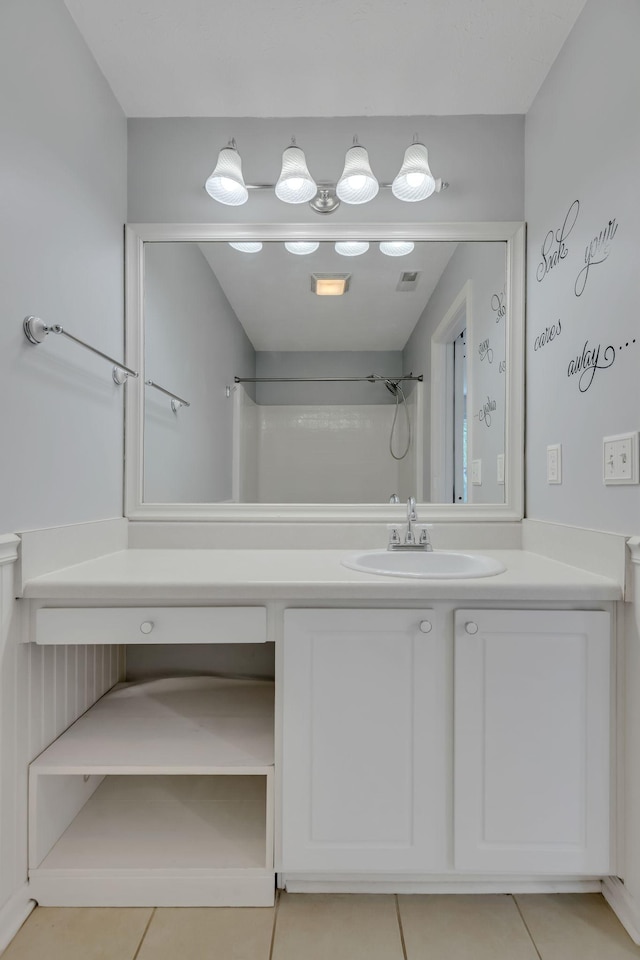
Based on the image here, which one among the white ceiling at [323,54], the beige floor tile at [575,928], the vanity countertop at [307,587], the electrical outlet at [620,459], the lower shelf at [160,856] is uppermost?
the white ceiling at [323,54]

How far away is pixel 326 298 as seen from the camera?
1836 millimetres

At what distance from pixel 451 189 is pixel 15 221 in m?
1.34

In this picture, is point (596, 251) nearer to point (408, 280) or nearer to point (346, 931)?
point (408, 280)

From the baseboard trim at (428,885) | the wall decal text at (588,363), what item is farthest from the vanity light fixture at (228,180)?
the baseboard trim at (428,885)

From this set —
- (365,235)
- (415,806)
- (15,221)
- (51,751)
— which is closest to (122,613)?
(51,751)

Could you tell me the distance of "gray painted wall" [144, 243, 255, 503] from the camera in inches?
72.5

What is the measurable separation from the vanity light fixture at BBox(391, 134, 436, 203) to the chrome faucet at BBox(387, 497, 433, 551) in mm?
983

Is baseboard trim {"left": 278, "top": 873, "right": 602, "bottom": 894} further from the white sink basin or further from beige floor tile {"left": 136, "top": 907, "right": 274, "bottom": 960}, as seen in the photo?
the white sink basin

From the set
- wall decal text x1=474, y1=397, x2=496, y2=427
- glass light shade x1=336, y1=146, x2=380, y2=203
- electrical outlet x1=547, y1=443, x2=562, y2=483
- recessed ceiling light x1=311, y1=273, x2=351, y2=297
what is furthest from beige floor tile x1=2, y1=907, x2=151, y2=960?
glass light shade x1=336, y1=146, x2=380, y2=203

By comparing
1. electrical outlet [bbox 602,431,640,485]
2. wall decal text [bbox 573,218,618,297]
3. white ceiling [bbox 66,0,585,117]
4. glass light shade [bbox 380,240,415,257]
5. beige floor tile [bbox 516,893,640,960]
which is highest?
white ceiling [bbox 66,0,585,117]

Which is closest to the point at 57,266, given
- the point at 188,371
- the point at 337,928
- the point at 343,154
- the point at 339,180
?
the point at 188,371

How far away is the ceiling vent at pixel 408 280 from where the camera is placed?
1.83 metres

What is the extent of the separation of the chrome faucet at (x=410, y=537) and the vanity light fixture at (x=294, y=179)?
3.39ft

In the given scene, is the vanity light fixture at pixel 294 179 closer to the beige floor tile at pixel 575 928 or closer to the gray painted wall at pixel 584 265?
the gray painted wall at pixel 584 265
